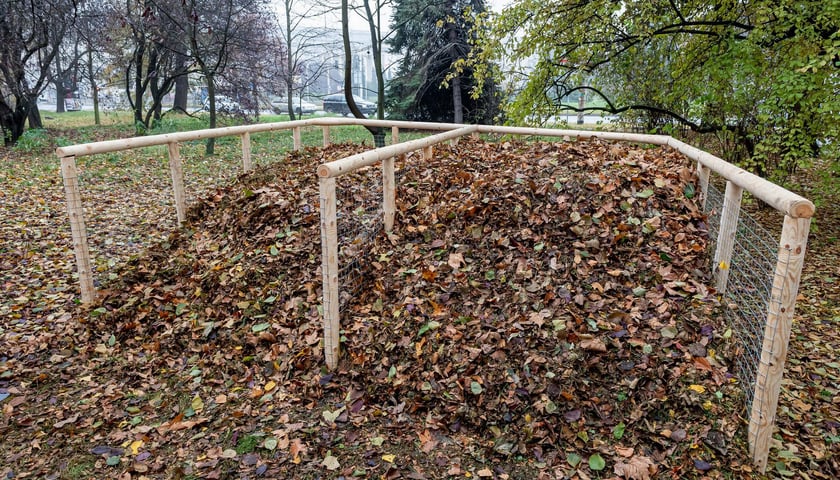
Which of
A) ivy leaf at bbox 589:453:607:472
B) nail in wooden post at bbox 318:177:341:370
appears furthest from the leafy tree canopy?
nail in wooden post at bbox 318:177:341:370

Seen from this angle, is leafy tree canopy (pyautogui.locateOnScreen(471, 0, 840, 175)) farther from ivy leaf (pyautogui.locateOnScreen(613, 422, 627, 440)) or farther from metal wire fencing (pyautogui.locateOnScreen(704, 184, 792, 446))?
ivy leaf (pyautogui.locateOnScreen(613, 422, 627, 440))

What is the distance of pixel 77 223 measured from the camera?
4.31 meters

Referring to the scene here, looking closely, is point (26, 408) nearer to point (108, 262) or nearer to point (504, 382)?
point (108, 262)

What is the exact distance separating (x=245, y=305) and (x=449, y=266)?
1.72 m

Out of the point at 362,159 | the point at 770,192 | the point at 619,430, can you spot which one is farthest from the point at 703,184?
the point at 362,159

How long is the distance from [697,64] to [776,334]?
6.66 metres

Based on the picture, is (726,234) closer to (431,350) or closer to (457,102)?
(431,350)

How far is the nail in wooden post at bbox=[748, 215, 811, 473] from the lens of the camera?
7.65ft

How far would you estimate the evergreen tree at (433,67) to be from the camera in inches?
600

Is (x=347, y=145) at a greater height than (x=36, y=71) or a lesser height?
lesser

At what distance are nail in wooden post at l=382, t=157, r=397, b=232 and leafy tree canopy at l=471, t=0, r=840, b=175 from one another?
166 inches

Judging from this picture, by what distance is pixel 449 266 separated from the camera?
402cm

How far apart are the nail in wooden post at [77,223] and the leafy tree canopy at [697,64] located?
21.7 feet

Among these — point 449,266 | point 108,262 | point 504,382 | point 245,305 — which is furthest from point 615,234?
point 108,262
